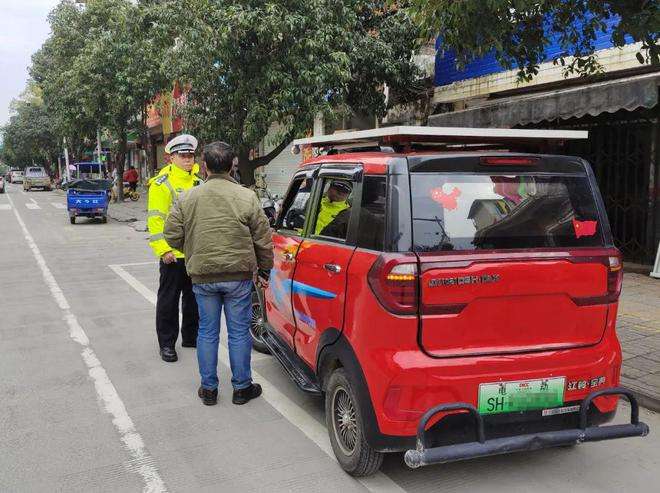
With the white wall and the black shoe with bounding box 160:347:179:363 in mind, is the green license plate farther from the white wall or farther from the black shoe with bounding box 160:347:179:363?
the white wall

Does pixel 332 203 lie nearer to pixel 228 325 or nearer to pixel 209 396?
pixel 228 325

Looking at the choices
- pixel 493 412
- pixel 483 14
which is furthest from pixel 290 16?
pixel 493 412

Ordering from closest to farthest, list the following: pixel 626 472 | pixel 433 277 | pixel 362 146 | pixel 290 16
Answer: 1. pixel 433 277
2. pixel 626 472
3. pixel 362 146
4. pixel 290 16

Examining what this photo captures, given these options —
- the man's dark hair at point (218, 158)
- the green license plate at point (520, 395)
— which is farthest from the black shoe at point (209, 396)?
the green license plate at point (520, 395)

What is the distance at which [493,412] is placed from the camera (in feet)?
9.55

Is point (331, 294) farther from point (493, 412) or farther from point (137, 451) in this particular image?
point (137, 451)

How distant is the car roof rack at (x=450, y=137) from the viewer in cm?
318

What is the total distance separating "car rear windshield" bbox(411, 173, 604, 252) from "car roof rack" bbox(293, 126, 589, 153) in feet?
1.00

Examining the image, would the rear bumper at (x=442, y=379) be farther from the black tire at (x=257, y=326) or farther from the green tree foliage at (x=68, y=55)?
the green tree foliage at (x=68, y=55)

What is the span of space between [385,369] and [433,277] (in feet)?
1.60

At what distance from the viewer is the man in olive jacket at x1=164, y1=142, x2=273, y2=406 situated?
3990mm

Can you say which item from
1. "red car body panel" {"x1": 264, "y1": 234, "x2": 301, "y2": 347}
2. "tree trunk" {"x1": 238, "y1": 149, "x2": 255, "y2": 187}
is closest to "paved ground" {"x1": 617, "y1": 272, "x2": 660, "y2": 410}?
"red car body panel" {"x1": 264, "y1": 234, "x2": 301, "y2": 347}

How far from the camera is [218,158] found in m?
4.08

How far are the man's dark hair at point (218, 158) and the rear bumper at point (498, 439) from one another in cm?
221
